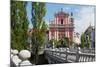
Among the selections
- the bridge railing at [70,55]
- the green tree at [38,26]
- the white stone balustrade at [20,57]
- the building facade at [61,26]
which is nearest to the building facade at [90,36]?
the bridge railing at [70,55]

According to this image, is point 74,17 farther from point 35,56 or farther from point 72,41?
point 35,56

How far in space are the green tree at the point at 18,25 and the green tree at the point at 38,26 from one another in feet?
0.35

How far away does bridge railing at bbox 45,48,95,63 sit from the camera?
7.86 ft

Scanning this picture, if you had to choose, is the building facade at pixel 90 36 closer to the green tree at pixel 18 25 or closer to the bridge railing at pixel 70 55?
the bridge railing at pixel 70 55

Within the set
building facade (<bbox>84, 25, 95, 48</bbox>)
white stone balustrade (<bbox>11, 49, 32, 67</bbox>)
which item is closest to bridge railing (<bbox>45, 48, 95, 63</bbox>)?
building facade (<bbox>84, 25, 95, 48</bbox>)

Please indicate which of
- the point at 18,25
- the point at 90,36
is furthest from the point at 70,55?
the point at 18,25

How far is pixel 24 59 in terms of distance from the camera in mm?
2271

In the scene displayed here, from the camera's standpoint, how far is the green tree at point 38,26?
7.56 feet

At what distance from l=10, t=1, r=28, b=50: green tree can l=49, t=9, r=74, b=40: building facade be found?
0.32 meters

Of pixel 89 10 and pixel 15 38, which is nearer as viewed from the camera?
pixel 15 38

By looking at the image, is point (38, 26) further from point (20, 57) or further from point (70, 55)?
point (70, 55)

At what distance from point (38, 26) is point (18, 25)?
0.24 metres
